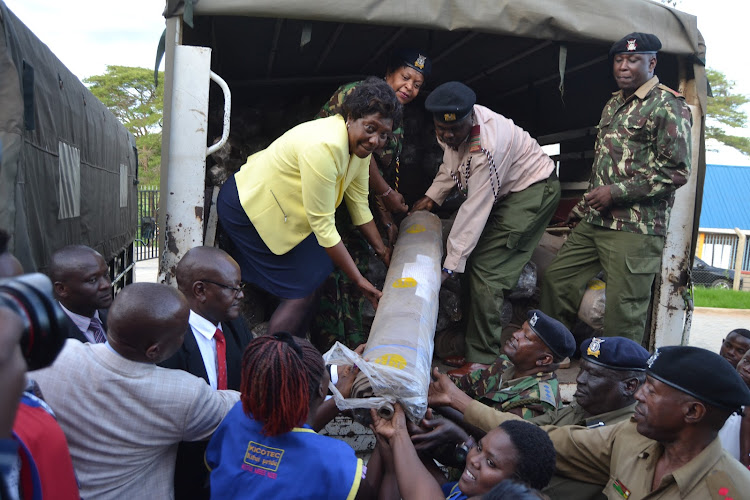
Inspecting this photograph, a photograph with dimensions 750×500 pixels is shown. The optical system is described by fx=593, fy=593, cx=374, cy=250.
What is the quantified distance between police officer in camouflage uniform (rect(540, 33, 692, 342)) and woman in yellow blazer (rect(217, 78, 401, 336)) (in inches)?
59.2

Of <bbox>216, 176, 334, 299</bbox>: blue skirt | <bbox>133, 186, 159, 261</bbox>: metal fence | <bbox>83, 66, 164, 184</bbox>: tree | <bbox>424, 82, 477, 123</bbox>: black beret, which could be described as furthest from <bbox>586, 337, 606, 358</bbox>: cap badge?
<bbox>83, 66, 164, 184</bbox>: tree

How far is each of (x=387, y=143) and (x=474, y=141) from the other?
2.02 feet

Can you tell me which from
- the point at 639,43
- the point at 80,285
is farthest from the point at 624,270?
the point at 80,285

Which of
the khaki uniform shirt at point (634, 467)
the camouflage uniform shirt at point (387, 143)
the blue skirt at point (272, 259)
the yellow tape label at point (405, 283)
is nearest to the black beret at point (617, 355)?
the khaki uniform shirt at point (634, 467)

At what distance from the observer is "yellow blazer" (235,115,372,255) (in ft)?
9.11

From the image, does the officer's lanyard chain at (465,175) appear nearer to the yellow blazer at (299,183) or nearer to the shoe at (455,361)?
the yellow blazer at (299,183)

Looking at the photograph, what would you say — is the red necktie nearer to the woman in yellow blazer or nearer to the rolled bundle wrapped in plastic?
the rolled bundle wrapped in plastic

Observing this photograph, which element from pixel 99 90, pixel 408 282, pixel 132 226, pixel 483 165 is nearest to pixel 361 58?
pixel 483 165

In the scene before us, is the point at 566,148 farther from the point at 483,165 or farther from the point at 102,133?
the point at 102,133

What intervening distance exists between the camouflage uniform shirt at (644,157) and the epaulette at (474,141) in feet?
2.84

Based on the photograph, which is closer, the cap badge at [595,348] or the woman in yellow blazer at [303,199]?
the cap badge at [595,348]

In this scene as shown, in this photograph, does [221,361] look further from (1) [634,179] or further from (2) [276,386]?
(1) [634,179]

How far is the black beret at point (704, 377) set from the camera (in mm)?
1723

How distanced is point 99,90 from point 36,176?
2696 centimetres
